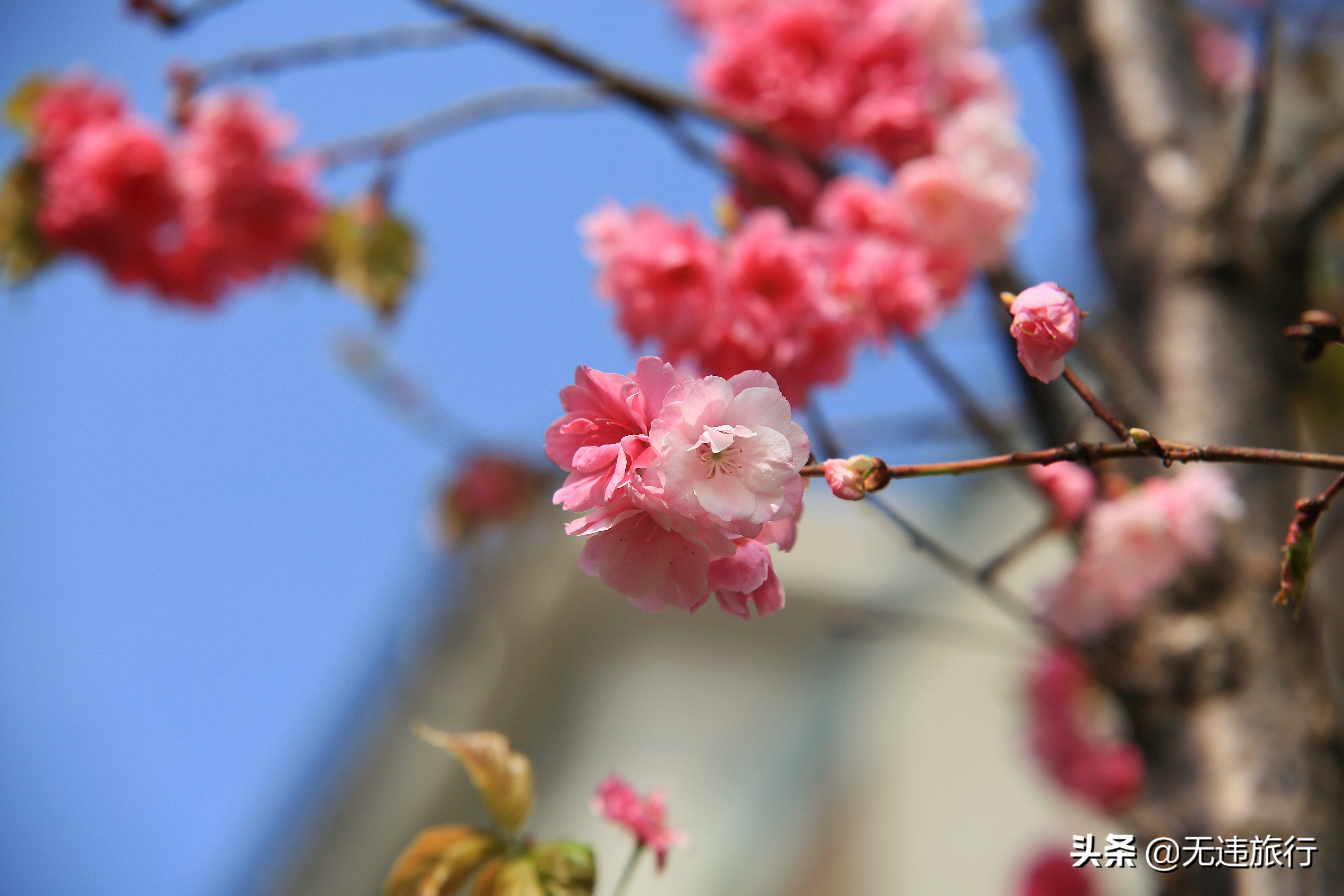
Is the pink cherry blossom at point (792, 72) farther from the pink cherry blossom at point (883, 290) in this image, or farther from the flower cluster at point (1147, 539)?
the flower cluster at point (1147, 539)

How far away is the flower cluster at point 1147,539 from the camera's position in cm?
133

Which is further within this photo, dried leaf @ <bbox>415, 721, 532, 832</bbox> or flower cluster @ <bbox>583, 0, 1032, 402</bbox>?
flower cluster @ <bbox>583, 0, 1032, 402</bbox>

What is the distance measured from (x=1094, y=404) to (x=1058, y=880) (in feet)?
6.08

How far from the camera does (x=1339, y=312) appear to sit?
2.16 m

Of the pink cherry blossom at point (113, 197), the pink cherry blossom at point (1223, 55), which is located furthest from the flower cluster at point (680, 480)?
the pink cherry blossom at point (1223, 55)

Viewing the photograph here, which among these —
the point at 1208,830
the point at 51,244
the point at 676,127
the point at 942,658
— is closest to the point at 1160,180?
the point at 676,127

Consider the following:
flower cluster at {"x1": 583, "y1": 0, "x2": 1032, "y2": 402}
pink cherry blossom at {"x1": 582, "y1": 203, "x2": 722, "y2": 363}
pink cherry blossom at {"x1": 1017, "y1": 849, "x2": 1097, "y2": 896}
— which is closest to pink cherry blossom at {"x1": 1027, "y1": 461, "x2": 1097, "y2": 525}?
flower cluster at {"x1": 583, "y1": 0, "x2": 1032, "y2": 402}

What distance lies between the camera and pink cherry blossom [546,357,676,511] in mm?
602

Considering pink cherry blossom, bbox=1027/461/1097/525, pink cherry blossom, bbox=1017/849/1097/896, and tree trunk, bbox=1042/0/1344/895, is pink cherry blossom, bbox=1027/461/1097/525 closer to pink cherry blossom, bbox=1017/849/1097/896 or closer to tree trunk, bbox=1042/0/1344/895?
tree trunk, bbox=1042/0/1344/895

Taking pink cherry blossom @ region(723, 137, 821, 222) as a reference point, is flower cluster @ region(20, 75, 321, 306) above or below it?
below

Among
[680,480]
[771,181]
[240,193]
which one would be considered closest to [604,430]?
[680,480]

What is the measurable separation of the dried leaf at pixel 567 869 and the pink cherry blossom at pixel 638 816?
1.4 inches

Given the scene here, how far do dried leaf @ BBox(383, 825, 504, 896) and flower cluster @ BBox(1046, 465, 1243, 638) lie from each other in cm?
88

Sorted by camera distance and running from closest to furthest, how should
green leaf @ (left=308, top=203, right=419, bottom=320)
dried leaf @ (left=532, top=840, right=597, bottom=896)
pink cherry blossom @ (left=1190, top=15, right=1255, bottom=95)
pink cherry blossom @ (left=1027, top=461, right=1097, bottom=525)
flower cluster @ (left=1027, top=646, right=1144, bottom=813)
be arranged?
dried leaf @ (left=532, top=840, right=597, bottom=896)
pink cherry blossom @ (left=1027, top=461, right=1097, bottom=525)
green leaf @ (left=308, top=203, right=419, bottom=320)
flower cluster @ (left=1027, top=646, right=1144, bottom=813)
pink cherry blossom @ (left=1190, top=15, right=1255, bottom=95)
